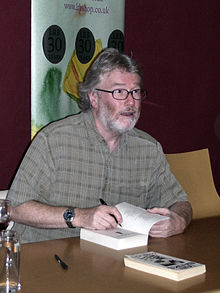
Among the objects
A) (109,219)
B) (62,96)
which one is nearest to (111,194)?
(109,219)

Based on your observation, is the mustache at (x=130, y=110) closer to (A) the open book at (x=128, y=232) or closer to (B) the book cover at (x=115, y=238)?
(A) the open book at (x=128, y=232)

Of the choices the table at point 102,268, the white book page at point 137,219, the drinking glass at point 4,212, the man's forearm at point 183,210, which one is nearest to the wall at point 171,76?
the man's forearm at point 183,210

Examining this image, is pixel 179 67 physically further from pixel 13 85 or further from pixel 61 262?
pixel 61 262

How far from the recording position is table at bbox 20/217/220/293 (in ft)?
5.33

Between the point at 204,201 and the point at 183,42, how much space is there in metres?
2.07

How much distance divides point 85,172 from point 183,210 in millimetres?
513

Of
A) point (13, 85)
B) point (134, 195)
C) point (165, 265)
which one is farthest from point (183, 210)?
point (13, 85)

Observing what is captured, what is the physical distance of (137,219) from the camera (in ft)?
7.33

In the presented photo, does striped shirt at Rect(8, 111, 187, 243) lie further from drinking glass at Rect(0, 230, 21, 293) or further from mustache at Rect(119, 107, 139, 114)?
drinking glass at Rect(0, 230, 21, 293)

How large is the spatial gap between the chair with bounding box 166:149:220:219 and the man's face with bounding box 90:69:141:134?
1.82ft

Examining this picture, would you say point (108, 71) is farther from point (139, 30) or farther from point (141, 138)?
point (139, 30)

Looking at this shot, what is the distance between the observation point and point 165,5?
465 cm

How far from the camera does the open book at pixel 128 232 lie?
2.09 m

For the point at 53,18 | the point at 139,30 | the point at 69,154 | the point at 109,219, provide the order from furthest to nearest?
the point at 139,30 → the point at 53,18 → the point at 69,154 → the point at 109,219
